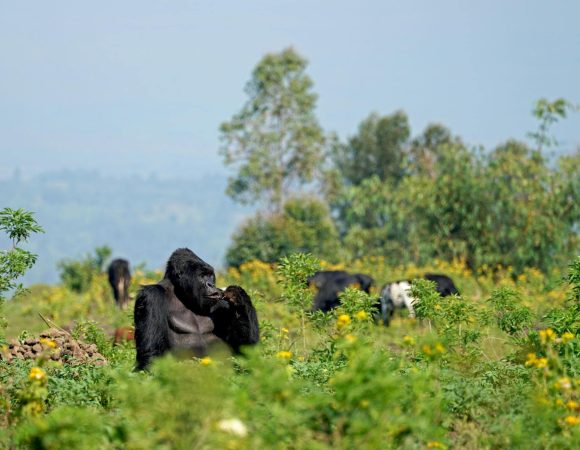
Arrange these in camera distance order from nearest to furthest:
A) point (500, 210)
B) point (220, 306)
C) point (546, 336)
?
point (546, 336)
point (220, 306)
point (500, 210)

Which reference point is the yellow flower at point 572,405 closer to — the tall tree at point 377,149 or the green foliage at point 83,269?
the green foliage at point 83,269

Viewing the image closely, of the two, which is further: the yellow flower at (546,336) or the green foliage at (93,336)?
the green foliage at (93,336)

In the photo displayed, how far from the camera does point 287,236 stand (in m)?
27.4

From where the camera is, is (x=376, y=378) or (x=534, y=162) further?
(x=534, y=162)

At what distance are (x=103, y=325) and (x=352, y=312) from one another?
9898mm

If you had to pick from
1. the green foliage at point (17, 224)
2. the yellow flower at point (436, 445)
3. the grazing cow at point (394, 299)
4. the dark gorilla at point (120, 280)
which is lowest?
the yellow flower at point (436, 445)

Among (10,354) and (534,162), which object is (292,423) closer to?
(10,354)

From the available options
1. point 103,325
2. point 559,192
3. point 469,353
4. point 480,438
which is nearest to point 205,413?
point 480,438

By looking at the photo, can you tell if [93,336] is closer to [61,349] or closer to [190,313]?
[61,349]

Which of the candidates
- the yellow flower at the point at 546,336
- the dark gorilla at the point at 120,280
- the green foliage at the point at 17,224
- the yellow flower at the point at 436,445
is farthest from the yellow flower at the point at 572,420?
the dark gorilla at the point at 120,280

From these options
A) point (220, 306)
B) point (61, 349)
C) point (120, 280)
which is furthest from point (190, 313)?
point (120, 280)

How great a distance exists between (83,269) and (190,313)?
18777 millimetres

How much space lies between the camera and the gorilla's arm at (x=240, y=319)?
859 centimetres

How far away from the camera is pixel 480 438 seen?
595cm
